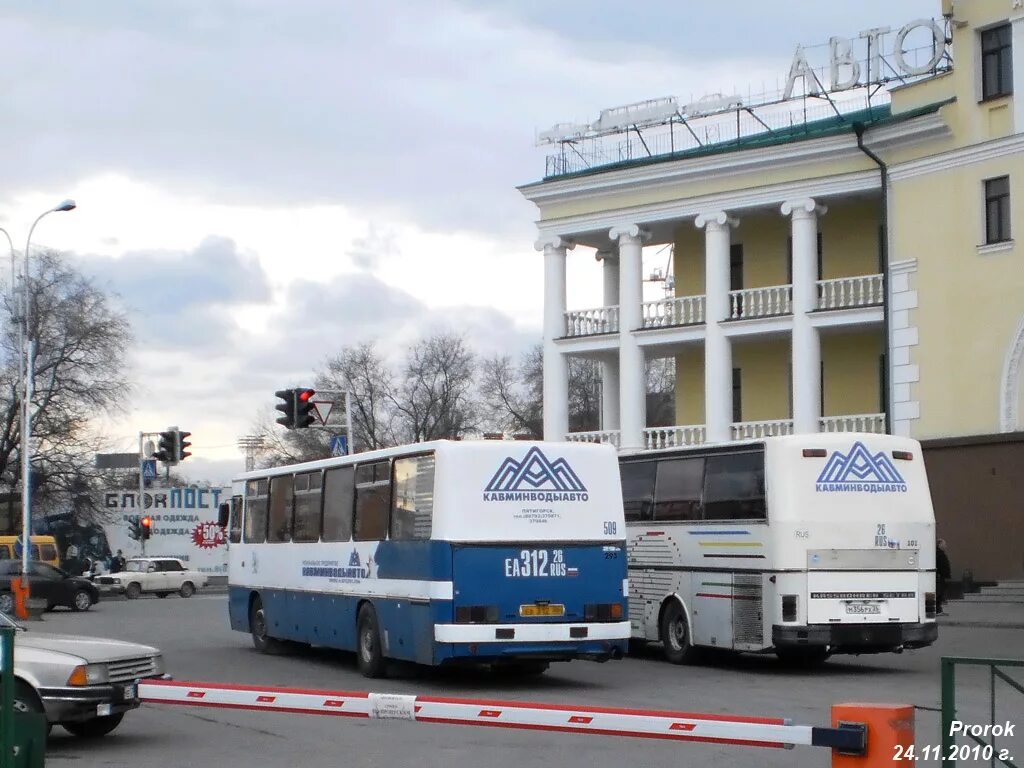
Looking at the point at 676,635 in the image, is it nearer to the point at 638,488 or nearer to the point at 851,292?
the point at 638,488

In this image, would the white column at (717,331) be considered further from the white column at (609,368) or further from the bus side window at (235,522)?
the bus side window at (235,522)

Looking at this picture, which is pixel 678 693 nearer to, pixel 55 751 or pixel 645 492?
pixel 645 492

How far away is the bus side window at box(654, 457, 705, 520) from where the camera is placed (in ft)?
74.5

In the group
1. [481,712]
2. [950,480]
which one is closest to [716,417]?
[950,480]

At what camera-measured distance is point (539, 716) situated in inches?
335

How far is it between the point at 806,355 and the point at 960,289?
465cm

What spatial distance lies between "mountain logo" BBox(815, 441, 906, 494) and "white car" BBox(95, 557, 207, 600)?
39878 millimetres

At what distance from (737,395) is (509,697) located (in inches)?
1132

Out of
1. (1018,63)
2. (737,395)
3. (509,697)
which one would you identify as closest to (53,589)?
(737,395)

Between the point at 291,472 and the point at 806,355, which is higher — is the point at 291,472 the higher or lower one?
the lower one

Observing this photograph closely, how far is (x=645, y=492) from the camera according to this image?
24.0 metres

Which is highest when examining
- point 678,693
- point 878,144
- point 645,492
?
point 878,144

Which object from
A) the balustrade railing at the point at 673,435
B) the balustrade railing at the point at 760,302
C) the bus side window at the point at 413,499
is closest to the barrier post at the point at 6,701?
the bus side window at the point at 413,499

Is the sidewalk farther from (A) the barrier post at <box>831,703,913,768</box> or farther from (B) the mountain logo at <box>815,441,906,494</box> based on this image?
(A) the barrier post at <box>831,703,913,768</box>
